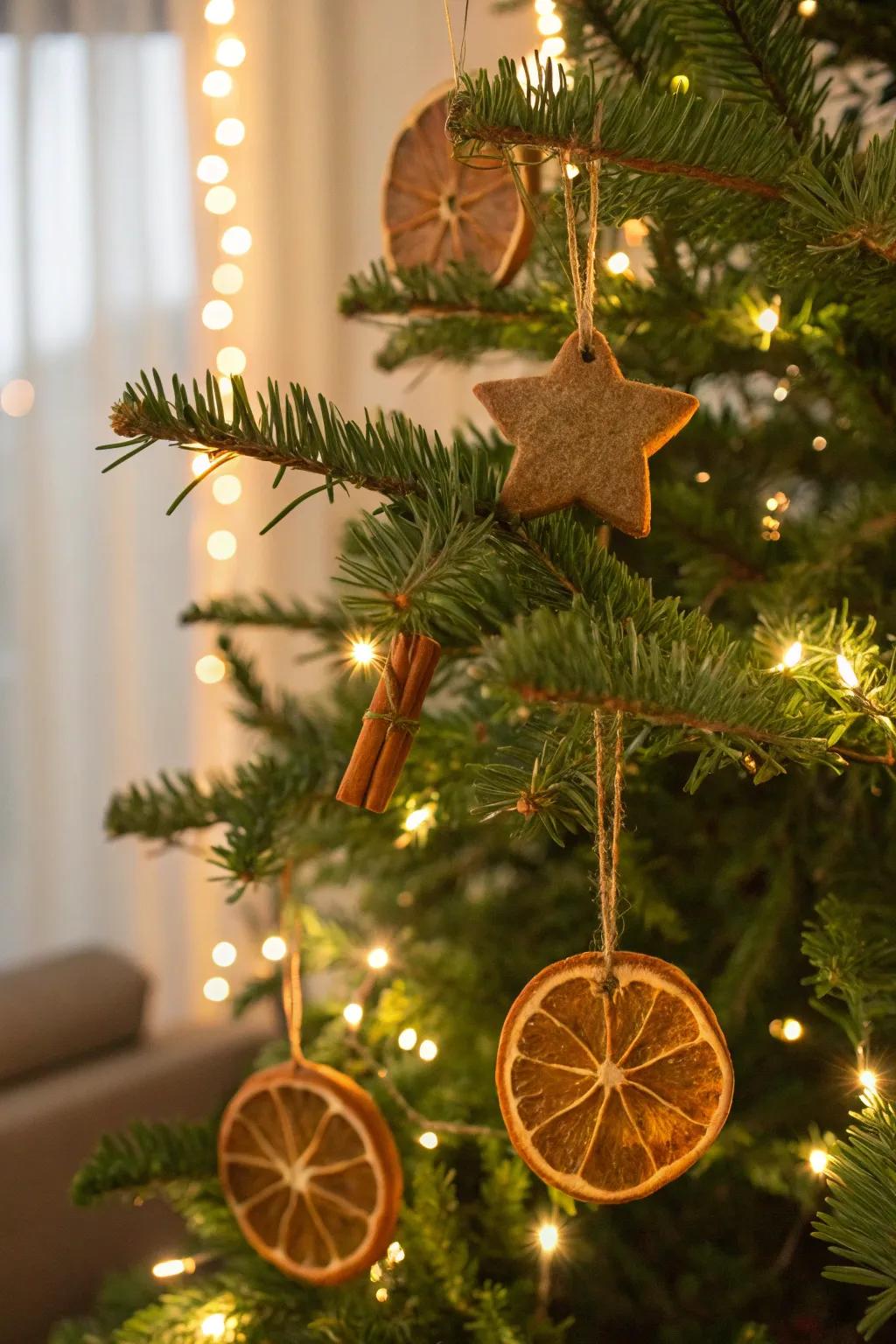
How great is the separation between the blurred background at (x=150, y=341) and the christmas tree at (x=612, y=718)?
991mm

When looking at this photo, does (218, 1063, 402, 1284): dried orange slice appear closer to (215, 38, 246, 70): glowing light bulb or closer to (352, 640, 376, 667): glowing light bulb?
(352, 640, 376, 667): glowing light bulb

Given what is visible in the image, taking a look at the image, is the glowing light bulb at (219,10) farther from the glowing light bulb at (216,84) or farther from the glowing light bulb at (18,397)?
the glowing light bulb at (18,397)

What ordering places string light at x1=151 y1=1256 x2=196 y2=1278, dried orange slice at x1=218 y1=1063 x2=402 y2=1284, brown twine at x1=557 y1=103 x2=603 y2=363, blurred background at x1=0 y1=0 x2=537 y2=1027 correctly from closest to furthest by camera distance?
brown twine at x1=557 y1=103 x2=603 y2=363 < dried orange slice at x1=218 y1=1063 x2=402 y2=1284 < string light at x1=151 y1=1256 x2=196 y2=1278 < blurred background at x1=0 y1=0 x2=537 y2=1027

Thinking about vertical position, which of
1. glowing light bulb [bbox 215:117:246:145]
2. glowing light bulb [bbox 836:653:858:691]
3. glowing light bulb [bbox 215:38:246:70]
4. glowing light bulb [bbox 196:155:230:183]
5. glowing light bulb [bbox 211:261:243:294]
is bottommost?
glowing light bulb [bbox 836:653:858:691]

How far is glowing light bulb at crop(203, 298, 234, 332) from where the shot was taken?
191 centimetres

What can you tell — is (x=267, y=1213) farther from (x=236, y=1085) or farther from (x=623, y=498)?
(x=236, y=1085)

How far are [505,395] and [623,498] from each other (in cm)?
6

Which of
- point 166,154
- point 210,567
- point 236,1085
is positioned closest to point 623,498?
point 236,1085

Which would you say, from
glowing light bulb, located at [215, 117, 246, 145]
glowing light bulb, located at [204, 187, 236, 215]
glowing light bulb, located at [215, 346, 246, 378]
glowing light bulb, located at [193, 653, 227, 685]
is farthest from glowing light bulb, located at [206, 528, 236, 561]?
glowing light bulb, located at [215, 117, 246, 145]

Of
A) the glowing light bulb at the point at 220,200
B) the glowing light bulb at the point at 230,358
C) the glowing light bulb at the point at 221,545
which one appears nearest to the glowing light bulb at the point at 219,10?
the glowing light bulb at the point at 220,200

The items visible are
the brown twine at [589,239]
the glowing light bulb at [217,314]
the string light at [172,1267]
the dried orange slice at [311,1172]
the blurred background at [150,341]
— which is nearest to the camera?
the brown twine at [589,239]

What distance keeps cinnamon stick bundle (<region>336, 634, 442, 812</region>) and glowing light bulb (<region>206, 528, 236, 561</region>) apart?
60.6 inches

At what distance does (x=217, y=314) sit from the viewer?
6.30ft

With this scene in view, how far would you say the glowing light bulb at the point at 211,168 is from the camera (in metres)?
1.86
